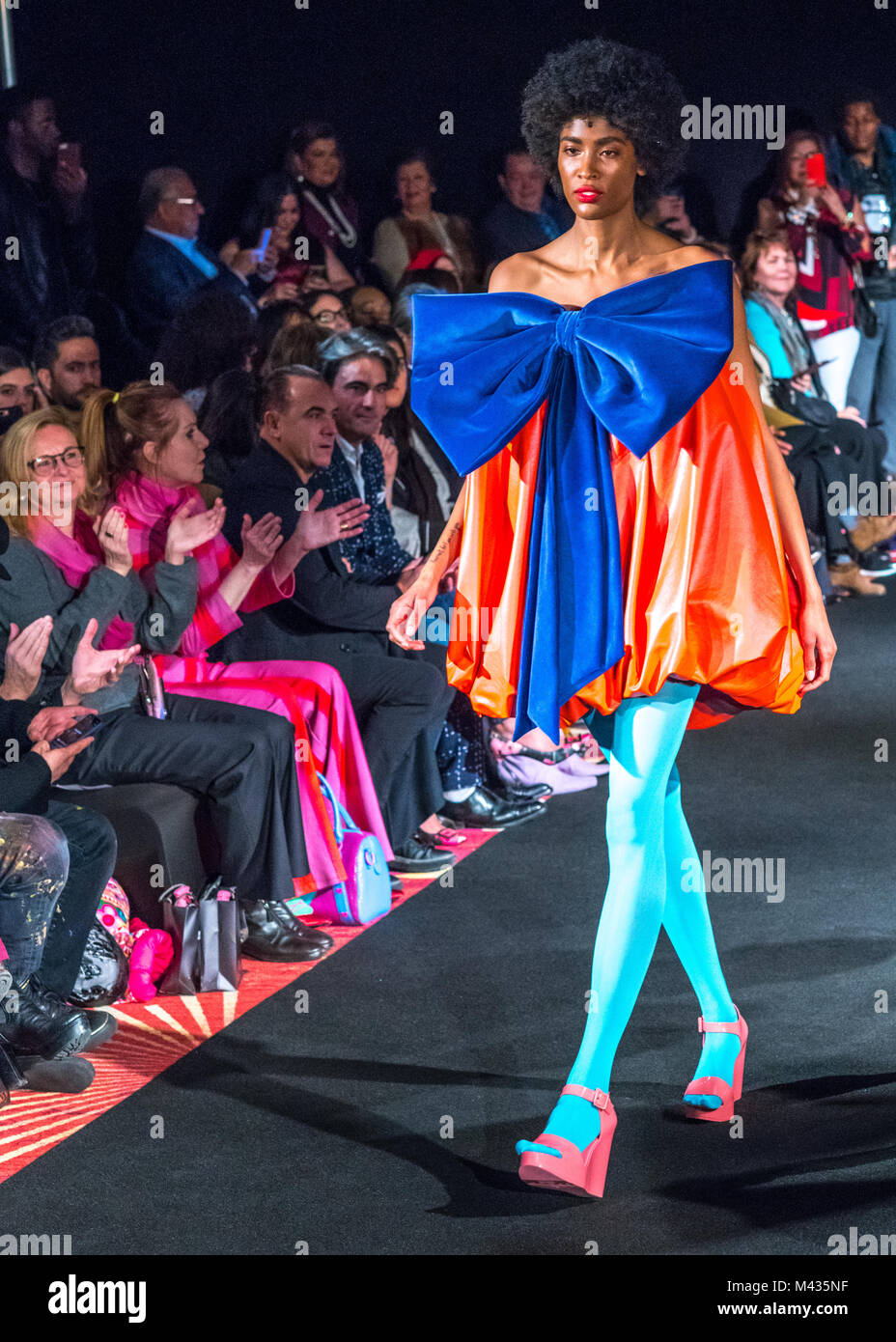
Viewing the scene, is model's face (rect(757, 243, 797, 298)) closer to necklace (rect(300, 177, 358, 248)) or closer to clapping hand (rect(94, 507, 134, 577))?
necklace (rect(300, 177, 358, 248))

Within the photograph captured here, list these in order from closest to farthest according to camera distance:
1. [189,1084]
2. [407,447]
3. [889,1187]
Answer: [889,1187], [189,1084], [407,447]

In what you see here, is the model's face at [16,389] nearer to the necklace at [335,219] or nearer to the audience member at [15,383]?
the audience member at [15,383]

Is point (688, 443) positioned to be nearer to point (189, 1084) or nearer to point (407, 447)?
point (189, 1084)

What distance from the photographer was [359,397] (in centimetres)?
441

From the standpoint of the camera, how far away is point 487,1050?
108 inches

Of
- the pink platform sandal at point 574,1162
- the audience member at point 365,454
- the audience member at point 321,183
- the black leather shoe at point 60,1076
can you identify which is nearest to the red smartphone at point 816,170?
the audience member at point 321,183

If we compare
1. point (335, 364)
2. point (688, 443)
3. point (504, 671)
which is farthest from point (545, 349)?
point (335, 364)

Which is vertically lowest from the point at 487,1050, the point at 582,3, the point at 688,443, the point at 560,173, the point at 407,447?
the point at 487,1050

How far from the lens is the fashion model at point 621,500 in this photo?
2.19 meters

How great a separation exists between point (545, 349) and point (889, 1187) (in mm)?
1223

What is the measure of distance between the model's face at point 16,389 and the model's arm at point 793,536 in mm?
2469

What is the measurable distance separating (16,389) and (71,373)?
1.23 ft

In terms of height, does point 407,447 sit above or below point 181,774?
above

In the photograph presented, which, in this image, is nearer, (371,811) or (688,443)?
(688,443)
